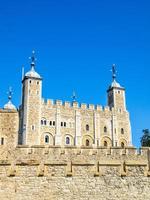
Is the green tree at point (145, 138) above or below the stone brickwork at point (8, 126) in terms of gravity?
above

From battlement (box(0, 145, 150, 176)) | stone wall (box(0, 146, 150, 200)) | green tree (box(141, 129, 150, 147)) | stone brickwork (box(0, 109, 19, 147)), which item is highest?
green tree (box(141, 129, 150, 147))

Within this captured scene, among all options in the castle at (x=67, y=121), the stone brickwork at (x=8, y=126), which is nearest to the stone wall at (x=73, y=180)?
the stone brickwork at (x=8, y=126)

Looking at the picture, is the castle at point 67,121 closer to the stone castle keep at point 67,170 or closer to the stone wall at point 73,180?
the stone castle keep at point 67,170

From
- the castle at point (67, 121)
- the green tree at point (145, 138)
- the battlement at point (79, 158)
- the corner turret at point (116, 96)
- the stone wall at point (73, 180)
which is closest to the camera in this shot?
the stone wall at point (73, 180)

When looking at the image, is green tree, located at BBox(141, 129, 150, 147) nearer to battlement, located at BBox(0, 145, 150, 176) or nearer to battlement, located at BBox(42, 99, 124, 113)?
battlement, located at BBox(42, 99, 124, 113)

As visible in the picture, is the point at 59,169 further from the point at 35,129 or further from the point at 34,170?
the point at 35,129

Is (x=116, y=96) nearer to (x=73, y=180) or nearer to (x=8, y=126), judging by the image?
(x=8, y=126)

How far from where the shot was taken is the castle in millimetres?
53188

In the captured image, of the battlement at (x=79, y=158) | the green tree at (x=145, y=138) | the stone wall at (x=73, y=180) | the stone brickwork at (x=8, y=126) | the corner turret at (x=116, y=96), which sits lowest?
the stone wall at (x=73, y=180)

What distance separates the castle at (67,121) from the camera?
53.2 meters

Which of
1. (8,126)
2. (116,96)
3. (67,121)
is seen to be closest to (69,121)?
(67,121)

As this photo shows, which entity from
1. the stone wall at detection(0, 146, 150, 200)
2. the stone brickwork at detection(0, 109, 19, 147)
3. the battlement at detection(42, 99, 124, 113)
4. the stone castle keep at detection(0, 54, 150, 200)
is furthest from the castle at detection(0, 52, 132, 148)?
the stone wall at detection(0, 146, 150, 200)

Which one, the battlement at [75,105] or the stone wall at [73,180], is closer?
the stone wall at [73,180]

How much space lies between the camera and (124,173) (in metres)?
9.51
